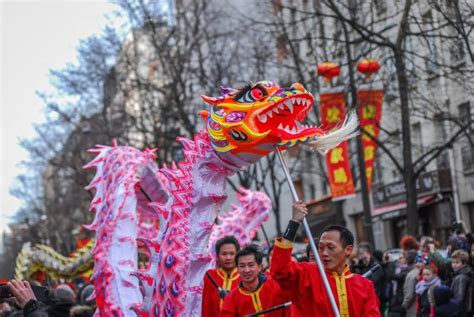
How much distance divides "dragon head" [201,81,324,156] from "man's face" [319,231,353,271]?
2.64 feet

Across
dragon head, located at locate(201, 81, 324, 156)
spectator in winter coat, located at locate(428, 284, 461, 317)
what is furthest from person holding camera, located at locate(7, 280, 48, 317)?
spectator in winter coat, located at locate(428, 284, 461, 317)

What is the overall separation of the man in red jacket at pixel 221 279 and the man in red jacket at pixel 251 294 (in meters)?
0.69

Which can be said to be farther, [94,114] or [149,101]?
[94,114]

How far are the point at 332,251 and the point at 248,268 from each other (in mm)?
1421

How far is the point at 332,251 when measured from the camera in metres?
6.04

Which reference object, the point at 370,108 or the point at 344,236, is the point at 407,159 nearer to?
the point at 370,108

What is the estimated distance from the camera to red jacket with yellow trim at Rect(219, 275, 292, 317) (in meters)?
7.12

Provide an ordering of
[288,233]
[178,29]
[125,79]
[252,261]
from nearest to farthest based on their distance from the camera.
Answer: [288,233] < [252,261] < [178,29] < [125,79]

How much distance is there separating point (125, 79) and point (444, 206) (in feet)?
35.3

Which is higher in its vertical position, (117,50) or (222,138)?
(117,50)

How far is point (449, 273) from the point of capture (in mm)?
10438

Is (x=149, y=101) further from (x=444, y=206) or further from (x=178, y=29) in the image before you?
(x=444, y=206)

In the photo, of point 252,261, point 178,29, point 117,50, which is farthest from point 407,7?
point 117,50

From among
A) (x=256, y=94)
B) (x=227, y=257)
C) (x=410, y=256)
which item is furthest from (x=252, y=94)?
(x=410, y=256)
